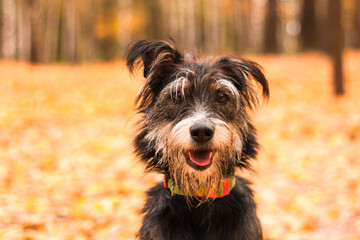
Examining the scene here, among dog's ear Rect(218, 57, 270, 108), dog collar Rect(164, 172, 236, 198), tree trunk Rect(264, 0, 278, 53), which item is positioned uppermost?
tree trunk Rect(264, 0, 278, 53)

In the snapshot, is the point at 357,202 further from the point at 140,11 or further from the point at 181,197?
the point at 140,11

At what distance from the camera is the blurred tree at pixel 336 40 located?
10.9m

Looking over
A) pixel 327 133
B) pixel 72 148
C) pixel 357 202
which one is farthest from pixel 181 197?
pixel 327 133

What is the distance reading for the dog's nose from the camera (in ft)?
9.37

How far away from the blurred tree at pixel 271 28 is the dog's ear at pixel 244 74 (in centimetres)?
2037

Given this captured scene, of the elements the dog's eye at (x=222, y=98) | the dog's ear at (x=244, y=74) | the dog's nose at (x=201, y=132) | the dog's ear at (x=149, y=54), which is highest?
the dog's ear at (x=149, y=54)

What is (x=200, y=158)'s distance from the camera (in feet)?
10.1

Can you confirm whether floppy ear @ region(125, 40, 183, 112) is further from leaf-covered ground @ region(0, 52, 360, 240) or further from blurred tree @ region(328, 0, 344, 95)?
blurred tree @ region(328, 0, 344, 95)

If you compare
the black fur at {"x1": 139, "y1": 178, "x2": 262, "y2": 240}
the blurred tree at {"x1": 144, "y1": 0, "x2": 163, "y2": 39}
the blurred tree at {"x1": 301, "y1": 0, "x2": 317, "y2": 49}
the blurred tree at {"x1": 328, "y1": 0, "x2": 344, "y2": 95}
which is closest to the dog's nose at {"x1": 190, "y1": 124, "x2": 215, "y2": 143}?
the black fur at {"x1": 139, "y1": 178, "x2": 262, "y2": 240}

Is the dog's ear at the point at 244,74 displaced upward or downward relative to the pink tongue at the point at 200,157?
upward

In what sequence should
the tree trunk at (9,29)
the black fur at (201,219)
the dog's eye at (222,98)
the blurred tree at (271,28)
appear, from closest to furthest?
the black fur at (201,219), the dog's eye at (222,98), the blurred tree at (271,28), the tree trunk at (9,29)

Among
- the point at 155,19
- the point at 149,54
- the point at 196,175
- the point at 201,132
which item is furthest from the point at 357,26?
the point at 201,132

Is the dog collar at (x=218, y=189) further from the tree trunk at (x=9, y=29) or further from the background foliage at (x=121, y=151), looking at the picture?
the tree trunk at (x=9, y=29)

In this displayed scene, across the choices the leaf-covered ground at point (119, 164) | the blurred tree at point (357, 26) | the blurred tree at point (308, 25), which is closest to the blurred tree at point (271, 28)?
the blurred tree at point (308, 25)
